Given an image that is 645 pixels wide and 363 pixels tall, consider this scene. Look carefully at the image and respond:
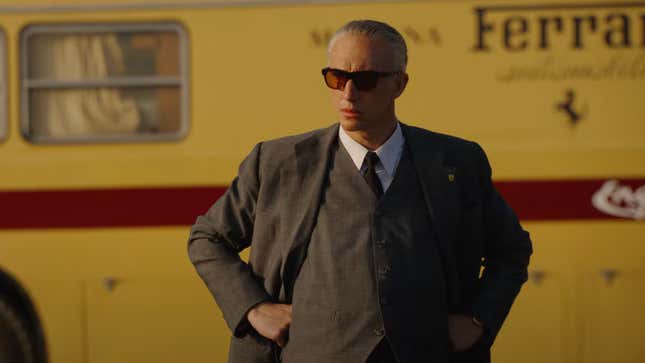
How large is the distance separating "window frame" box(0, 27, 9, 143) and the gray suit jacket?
2.97m

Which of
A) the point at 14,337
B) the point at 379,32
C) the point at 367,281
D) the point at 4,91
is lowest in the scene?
the point at 14,337

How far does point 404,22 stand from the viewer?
4.98m

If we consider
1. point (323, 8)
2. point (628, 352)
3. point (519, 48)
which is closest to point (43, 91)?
point (323, 8)

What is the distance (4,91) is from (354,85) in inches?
132

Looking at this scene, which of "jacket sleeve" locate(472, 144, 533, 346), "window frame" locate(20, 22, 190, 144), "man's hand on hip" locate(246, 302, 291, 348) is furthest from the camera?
"window frame" locate(20, 22, 190, 144)

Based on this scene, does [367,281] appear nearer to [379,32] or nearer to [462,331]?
[462,331]

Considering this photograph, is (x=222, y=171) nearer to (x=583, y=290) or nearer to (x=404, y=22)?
(x=404, y=22)

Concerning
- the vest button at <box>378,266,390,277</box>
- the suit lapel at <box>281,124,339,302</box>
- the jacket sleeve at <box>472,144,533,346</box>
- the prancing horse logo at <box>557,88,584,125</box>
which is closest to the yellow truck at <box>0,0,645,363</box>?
the prancing horse logo at <box>557,88,584,125</box>

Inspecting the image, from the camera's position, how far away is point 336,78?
7.62ft

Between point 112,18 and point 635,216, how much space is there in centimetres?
304

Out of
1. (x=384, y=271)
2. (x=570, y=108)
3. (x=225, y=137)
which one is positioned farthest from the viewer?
(x=225, y=137)

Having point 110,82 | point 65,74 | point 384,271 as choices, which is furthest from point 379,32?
point 65,74

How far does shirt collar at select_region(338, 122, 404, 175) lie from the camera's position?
7.88 feet

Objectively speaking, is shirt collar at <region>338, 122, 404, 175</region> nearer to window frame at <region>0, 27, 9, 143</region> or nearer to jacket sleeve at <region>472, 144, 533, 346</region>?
jacket sleeve at <region>472, 144, 533, 346</region>
